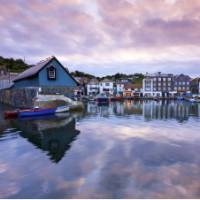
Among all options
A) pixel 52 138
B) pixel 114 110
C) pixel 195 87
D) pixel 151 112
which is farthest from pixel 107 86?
pixel 52 138

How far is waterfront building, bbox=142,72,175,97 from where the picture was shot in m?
127

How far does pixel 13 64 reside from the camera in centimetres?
12725

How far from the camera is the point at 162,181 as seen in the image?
9727 millimetres

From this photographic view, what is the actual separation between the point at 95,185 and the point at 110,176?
116 centimetres

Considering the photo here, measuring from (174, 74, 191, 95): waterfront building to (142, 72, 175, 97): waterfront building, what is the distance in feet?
6.58

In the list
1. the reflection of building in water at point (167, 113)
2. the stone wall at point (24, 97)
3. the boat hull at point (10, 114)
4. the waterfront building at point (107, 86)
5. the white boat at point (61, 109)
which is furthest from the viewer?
the waterfront building at point (107, 86)

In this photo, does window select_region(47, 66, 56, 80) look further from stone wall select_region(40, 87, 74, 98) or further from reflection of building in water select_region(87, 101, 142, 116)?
reflection of building in water select_region(87, 101, 142, 116)

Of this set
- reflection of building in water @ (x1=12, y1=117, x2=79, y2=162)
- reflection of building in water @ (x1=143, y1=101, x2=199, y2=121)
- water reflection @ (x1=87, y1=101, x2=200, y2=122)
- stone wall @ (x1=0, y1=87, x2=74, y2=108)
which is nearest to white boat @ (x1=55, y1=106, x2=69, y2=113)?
water reflection @ (x1=87, y1=101, x2=200, y2=122)

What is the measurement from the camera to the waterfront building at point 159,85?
415ft

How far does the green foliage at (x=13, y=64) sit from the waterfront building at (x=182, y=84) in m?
77.2

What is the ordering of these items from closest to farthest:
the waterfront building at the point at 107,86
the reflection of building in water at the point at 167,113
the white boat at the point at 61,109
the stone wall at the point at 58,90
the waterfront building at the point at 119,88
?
the reflection of building in water at the point at 167,113
the white boat at the point at 61,109
the stone wall at the point at 58,90
the waterfront building at the point at 107,86
the waterfront building at the point at 119,88

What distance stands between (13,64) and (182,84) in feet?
289

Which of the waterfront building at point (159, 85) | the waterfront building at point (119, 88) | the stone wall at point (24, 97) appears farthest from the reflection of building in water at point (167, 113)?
the waterfront building at point (119, 88)

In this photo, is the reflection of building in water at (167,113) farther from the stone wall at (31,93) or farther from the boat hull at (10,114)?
the boat hull at (10,114)
